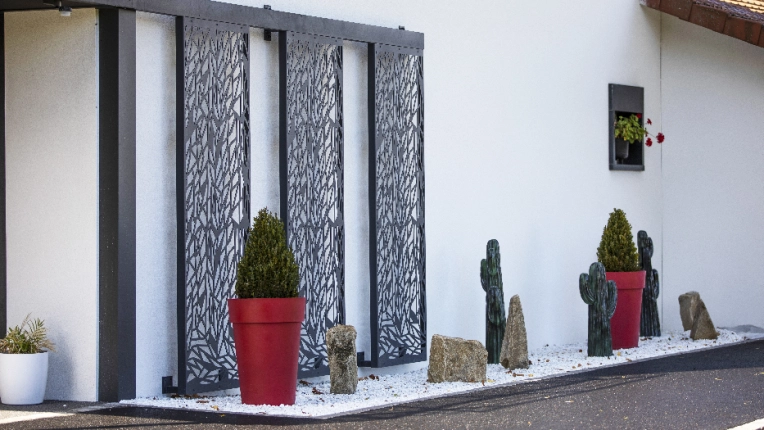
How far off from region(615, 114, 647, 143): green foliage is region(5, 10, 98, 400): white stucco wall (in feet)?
21.2

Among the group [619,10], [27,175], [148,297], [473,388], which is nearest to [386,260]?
[473,388]

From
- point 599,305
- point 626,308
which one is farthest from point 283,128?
point 626,308

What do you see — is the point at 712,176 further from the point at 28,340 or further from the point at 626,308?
the point at 28,340

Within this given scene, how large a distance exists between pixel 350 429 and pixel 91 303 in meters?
2.15

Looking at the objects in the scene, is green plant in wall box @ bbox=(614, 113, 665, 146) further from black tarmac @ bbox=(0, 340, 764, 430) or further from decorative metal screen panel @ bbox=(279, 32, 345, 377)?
decorative metal screen panel @ bbox=(279, 32, 345, 377)

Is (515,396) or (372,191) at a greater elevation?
(372,191)

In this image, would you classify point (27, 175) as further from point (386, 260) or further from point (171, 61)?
point (386, 260)

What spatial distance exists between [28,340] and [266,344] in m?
1.59

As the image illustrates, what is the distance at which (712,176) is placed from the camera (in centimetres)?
1311

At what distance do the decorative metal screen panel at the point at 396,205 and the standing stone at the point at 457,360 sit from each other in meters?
0.64

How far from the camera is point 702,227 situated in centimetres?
1315

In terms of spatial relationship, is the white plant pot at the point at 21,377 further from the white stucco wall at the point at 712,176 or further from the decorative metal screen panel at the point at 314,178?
the white stucco wall at the point at 712,176

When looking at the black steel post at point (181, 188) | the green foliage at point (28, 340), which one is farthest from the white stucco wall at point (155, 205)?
the green foliage at point (28, 340)

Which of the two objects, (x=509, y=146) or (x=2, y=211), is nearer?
(x=2, y=211)
